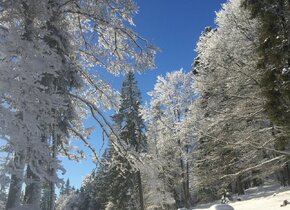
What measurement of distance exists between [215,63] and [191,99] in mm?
14652

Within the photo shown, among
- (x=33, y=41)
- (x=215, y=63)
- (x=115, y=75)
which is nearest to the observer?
(x=33, y=41)

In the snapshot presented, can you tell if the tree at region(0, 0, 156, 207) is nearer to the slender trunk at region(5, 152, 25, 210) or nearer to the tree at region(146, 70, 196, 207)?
the slender trunk at region(5, 152, 25, 210)

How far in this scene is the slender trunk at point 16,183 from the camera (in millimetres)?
5699

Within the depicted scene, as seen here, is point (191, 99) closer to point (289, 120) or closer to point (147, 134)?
point (147, 134)

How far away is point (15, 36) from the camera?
587 cm

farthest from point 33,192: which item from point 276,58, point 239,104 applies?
point 239,104

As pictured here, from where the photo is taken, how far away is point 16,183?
20.6 ft

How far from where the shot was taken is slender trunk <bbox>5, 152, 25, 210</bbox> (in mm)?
5699

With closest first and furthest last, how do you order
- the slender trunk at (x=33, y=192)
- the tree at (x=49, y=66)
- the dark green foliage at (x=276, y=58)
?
the tree at (x=49, y=66) → the slender trunk at (x=33, y=192) → the dark green foliage at (x=276, y=58)

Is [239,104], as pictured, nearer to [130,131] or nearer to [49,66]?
[49,66]

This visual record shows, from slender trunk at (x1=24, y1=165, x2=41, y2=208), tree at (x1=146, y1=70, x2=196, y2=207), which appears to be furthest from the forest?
tree at (x1=146, y1=70, x2=196, y2=207)

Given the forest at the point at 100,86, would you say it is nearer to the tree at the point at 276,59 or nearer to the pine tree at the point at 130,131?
the tree at the point at 276,59

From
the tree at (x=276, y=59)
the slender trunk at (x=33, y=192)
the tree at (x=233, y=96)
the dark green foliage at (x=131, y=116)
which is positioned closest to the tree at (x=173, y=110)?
the dark green foliage at (x=131, y=116)

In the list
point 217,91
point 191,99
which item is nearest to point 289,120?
point 217,91
